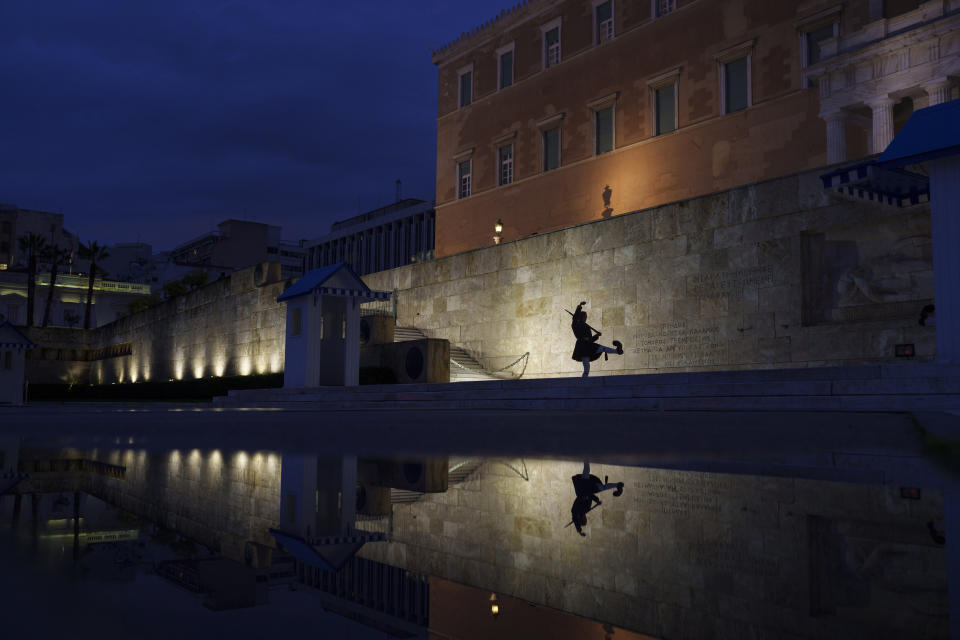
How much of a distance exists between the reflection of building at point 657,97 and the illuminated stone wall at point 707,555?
68.6 feet

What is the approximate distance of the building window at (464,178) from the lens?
38375mm

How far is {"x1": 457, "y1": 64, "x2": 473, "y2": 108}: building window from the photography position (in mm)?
38375

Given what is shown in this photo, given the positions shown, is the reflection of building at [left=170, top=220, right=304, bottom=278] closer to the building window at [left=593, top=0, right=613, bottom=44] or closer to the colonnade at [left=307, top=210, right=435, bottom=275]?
the colonnade at [left=307, top=210, right=435, bottom=275]

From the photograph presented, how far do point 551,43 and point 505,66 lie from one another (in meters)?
2.84

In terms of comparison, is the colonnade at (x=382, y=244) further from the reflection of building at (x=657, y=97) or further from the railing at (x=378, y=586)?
the railing at (x=378, y=586)

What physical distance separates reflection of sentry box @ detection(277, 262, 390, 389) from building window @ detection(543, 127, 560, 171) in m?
14.8

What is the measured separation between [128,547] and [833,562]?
2003mm

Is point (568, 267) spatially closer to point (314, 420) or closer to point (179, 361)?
point (314, 420)

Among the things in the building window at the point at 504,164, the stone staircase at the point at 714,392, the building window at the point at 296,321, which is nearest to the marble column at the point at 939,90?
the stone staircase at the point at 714,392

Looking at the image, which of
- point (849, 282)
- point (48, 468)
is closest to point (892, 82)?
point (849, 282)

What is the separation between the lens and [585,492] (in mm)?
3947

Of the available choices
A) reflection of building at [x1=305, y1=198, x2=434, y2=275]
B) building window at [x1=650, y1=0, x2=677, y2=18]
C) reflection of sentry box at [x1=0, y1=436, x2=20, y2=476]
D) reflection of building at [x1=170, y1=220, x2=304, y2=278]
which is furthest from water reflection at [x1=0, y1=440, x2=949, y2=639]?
reflection of building at [x1=170, y1=220, x2=304, y2=278]

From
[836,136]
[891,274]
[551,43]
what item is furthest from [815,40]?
[551,43]

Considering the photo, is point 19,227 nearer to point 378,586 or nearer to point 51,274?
point 51,274
